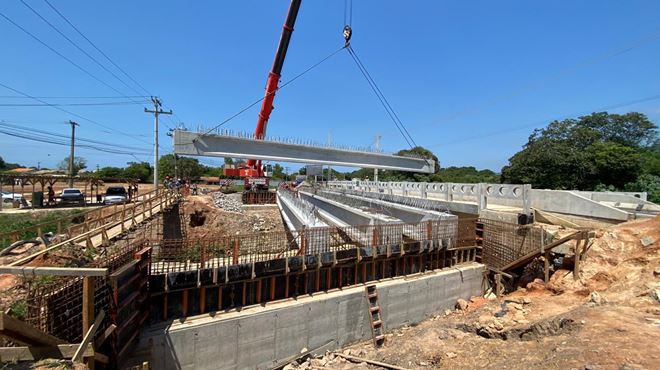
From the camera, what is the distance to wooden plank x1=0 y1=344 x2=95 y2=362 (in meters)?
5.52

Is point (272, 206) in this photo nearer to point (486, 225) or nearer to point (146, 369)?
point (486, 225)

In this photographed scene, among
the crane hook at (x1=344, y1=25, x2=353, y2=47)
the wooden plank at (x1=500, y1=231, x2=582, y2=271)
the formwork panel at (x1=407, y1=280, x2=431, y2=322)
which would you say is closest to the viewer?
the wooden plank at (x1=500, y1=231, x2=582, y2=271)

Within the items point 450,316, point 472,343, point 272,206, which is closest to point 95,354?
point 472,343

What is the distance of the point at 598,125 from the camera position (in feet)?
151

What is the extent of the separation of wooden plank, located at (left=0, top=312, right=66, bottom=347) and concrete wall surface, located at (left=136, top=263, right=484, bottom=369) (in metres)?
2.66

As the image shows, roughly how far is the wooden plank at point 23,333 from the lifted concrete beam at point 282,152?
30.9ft

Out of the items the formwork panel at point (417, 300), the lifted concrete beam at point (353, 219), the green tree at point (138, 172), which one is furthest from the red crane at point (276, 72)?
the green tree at point (138, 172)

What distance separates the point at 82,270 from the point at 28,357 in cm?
169

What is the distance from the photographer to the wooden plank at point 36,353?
552 cm

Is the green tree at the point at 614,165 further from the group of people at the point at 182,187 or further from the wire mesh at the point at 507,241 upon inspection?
the group of people at the point at 182,187

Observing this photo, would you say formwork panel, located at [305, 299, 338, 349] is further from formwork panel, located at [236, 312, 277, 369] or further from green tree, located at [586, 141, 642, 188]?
green tree, located at [586, 141, 642, 188]

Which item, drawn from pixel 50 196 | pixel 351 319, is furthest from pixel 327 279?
pixel 50 196

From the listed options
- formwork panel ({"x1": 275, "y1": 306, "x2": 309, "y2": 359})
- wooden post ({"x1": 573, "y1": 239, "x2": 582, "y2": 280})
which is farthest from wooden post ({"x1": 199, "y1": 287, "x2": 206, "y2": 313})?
wooden post ({"x1": 573, "y1": 239, "x2": 582, "y2": 280})

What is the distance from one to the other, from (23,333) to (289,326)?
6650 mm
